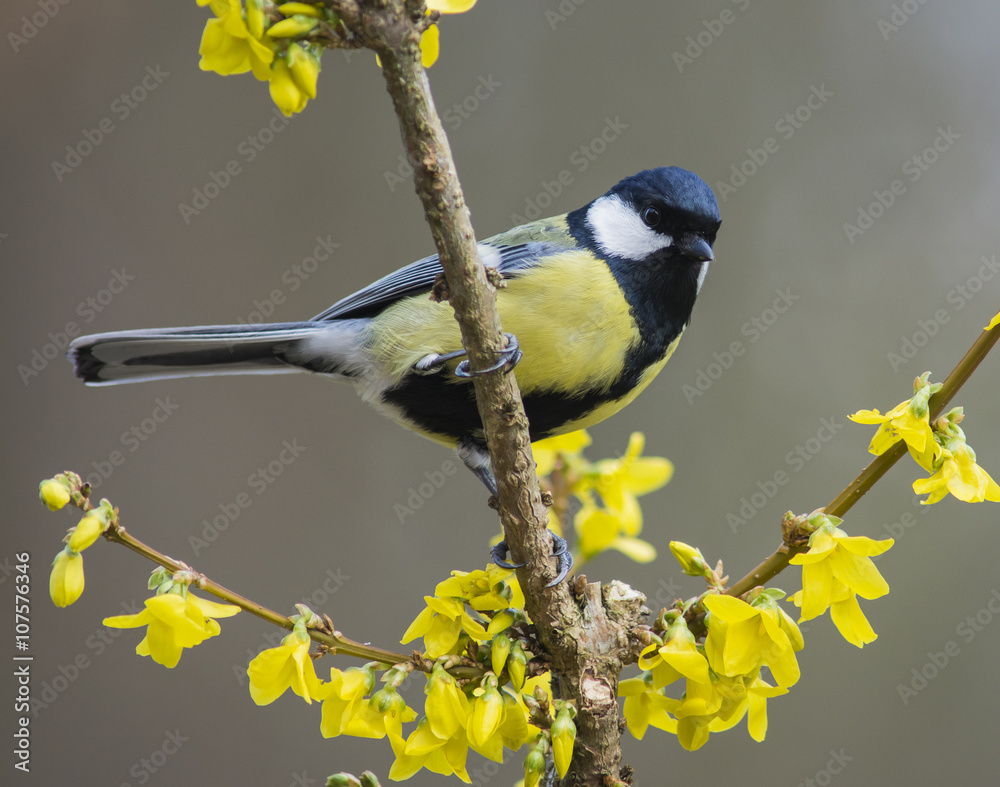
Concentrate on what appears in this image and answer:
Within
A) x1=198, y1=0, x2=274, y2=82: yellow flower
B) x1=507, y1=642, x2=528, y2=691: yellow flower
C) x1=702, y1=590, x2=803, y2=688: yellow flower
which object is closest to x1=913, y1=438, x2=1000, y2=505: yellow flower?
x1=702, y1=590, x2=803, y2=688: yellow flower

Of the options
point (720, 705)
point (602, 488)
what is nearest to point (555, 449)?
point (602, 488)

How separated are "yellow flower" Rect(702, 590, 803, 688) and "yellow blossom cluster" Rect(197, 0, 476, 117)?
26.4 inches

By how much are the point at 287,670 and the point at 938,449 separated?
29.5 inches

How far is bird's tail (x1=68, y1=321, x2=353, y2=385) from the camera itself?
150 cm

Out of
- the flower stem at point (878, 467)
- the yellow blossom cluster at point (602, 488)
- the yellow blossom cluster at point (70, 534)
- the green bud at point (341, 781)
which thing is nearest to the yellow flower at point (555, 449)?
the yellow blossom cluster at point (602, 488)

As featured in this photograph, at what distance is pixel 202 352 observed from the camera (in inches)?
→ 65.5

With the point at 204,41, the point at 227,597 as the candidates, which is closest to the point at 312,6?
the point at 204,41

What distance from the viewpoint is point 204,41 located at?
83 cm

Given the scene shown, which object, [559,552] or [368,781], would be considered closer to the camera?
[368,781]

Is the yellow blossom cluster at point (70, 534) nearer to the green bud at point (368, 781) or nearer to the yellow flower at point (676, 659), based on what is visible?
the green bud at point (368, 781)

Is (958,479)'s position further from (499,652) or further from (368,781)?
(368,781)

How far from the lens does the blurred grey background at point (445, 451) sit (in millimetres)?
2783

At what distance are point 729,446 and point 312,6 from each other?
9.16 ft

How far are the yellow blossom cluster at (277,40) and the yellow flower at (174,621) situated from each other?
505 millimetres
